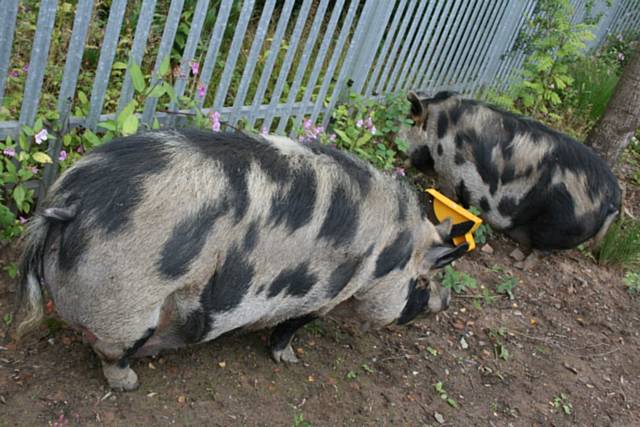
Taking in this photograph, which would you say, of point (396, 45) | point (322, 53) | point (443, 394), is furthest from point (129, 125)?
point (396, 45)

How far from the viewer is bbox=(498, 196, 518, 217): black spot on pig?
492 cm

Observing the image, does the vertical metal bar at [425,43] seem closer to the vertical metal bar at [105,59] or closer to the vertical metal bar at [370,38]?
the vertical metal bar at [370,38]

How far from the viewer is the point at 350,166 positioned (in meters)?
2.80

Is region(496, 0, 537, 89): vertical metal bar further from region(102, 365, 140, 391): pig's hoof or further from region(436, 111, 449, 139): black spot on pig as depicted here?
region(102, 365, 140, 391): pig's hoof

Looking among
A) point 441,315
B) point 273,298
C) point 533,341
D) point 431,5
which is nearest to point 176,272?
point 273,298

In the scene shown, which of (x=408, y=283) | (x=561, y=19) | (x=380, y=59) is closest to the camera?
(x=408, y=283)

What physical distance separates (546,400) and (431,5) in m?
3.12

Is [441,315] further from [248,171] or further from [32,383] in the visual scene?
[32,383]

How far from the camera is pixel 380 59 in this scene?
482 cm

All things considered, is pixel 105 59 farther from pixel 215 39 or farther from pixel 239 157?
pixel 239 157

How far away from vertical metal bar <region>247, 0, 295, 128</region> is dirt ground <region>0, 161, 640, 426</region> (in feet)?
4.40

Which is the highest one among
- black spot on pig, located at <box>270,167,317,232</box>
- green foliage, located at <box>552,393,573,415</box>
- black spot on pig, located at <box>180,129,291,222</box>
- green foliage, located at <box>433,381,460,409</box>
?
black spot on pig, located at <box>180,129,291,222</box>

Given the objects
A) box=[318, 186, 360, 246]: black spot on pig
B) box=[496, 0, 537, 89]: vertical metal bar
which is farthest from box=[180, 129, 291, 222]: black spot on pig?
box=[496, 0, 537, 89]: vertical metal bar

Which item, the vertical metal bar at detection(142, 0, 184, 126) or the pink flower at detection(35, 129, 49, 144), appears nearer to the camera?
the pink flower at detection(35, 129, 49, 144)
